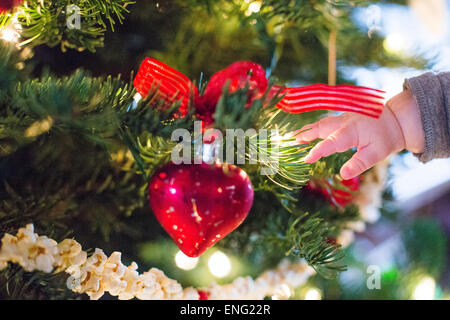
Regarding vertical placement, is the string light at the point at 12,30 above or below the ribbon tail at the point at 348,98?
above

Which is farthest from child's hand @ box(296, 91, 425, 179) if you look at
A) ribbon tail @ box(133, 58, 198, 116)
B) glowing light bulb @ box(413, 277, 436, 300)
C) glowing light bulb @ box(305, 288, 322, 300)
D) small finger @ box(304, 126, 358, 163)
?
glowing light bulb @ box(413, 277, 436, 300)

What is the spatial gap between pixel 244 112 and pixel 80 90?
0.11 meters

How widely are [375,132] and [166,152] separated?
0.65 ft

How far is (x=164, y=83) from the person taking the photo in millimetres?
294

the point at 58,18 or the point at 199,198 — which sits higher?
the point at 58,18

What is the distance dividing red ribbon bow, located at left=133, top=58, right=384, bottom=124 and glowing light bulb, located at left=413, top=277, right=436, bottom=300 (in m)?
0.46

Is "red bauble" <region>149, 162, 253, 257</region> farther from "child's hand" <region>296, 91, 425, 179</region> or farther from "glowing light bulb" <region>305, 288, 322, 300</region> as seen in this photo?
"glowing light bulb" <region>305, 288, 322, 300</region>

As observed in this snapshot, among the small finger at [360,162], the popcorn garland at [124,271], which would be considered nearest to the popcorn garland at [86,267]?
the popcorn garland at [124,271]

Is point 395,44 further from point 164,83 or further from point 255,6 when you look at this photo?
point 164,83

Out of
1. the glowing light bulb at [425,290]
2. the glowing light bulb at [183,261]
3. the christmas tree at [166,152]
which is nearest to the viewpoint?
the christmas tree at [166,152]

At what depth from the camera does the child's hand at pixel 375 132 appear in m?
0.37

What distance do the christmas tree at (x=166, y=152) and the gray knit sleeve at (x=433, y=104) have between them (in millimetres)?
80

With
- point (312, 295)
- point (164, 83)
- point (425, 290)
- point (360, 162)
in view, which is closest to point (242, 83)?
point (164, 83)

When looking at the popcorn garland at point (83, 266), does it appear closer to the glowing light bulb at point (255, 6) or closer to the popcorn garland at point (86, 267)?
Result: the popcorn garland at point (86, 267)
